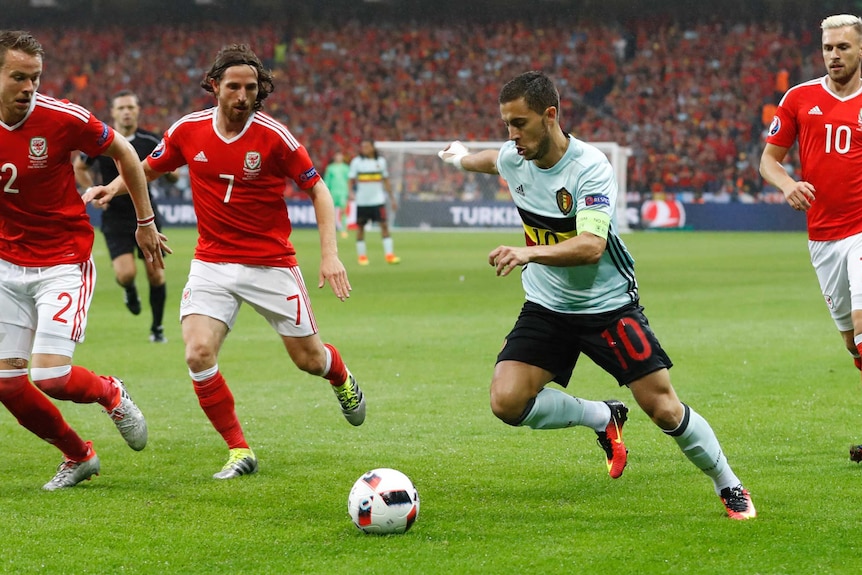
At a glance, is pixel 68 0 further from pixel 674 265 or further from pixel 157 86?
pixel 674 265

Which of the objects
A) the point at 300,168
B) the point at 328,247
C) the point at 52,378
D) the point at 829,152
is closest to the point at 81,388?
the point at 52,378

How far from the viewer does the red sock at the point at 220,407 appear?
664 cm

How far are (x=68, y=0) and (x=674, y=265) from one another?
31182 mm

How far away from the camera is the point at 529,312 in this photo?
596 cm

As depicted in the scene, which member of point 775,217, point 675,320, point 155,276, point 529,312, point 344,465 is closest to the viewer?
point 529,312

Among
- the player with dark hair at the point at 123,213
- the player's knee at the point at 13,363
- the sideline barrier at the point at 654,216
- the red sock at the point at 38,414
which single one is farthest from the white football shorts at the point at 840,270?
the sideline barrier at the point at 654,216

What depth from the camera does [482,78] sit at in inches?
1702

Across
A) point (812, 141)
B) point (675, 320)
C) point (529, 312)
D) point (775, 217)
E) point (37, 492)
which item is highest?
point (812, 141)

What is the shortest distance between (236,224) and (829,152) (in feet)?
11.4

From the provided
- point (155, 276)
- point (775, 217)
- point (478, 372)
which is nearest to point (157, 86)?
point (775, 217)

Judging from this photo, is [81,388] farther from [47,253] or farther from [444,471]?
[444,471]

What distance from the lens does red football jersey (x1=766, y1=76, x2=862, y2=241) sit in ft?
22.2

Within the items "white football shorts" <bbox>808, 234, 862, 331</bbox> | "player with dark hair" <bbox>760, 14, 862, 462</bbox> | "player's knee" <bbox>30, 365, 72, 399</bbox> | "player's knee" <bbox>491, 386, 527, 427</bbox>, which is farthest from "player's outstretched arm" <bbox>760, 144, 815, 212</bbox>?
"player's knee" <bbox>30, 365, 72, 399</bbox>

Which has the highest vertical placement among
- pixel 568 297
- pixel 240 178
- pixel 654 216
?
pixel 240 178
